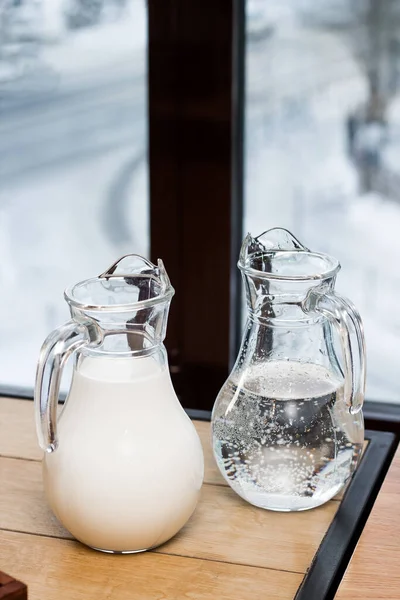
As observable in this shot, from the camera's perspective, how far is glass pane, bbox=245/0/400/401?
1847mm

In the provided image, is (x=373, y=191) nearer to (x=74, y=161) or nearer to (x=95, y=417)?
(x=74, y=161)

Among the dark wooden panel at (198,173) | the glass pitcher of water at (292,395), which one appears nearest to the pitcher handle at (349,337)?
the glass pitcher of water at (292,395)

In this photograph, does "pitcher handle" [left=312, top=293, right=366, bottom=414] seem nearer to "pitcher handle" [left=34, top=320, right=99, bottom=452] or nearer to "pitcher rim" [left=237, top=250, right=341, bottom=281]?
"pitcher rim" [left=237, top=250, right=341, bottom=281]

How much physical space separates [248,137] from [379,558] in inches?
47.1

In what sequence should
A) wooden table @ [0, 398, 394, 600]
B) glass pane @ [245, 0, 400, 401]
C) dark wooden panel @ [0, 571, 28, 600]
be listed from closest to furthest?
dark wooden panel @ [0, 571, 28, 600] < wooden table @ [0, 398, 394, 600] < glass pane @ [245, 0, 400, 401]

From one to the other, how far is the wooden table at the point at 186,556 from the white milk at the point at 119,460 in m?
0.02

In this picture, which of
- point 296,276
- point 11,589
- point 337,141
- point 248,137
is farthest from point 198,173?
point 11,589

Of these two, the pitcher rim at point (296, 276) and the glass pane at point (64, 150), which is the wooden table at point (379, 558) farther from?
the glass pane at point (64, 150)

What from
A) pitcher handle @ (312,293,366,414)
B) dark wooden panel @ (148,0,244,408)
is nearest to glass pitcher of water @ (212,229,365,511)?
pitcher handle @ (312,293,366,414)

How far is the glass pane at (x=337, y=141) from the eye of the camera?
1.85 meters

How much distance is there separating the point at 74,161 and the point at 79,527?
1.28 meters

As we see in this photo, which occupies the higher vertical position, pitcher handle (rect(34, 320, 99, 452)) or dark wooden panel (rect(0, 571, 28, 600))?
pitcher handle (rect(34, 320, 99, 452))

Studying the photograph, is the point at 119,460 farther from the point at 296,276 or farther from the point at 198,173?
the point at 198,173

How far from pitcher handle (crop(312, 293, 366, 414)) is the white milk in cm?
16
